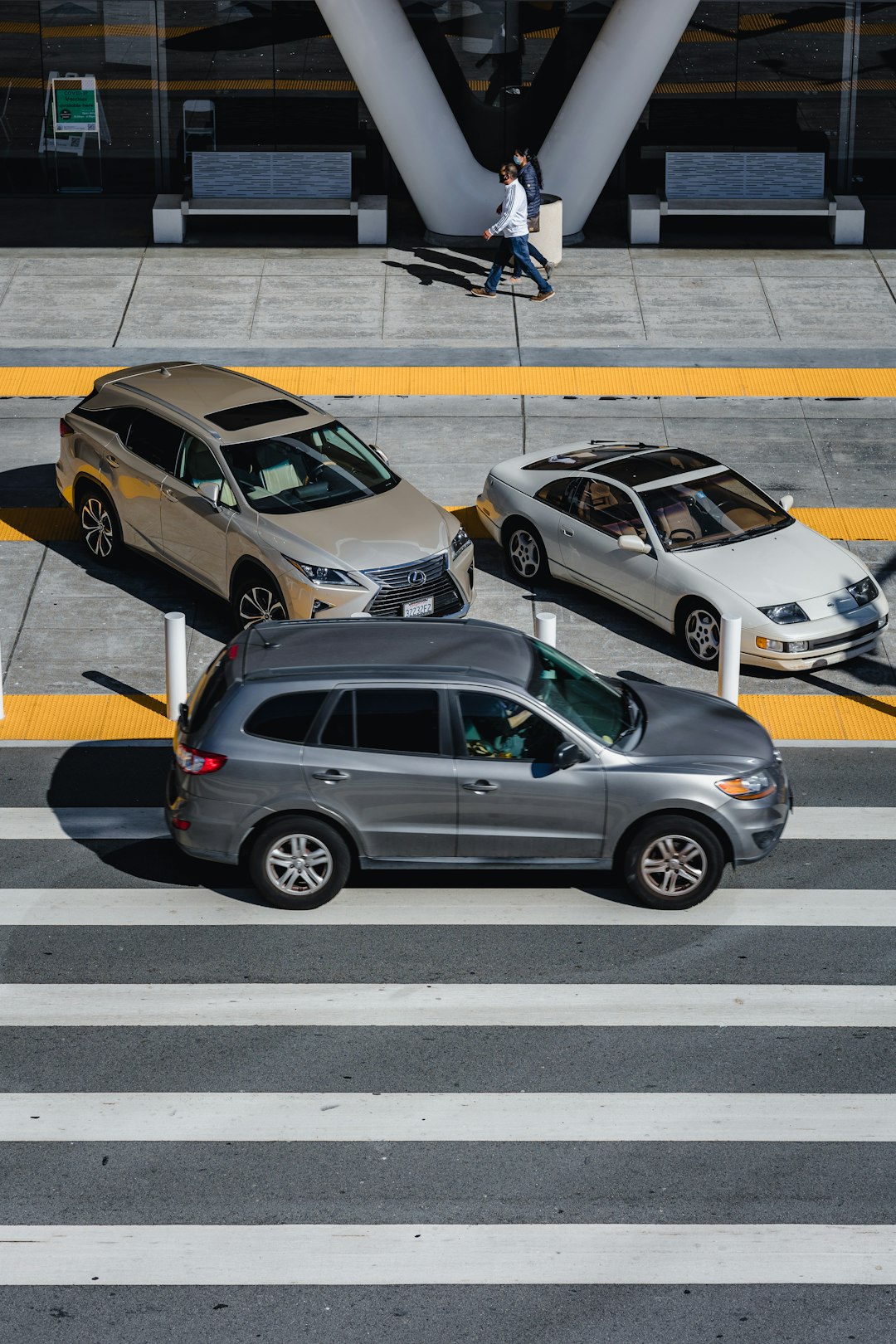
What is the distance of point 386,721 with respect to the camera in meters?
9.95

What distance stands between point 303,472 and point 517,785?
16.6ft

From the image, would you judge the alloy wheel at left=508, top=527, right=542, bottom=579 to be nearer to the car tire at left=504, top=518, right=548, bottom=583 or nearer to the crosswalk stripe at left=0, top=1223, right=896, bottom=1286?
the car tire at left=504, top=518, right=548, bottom=583

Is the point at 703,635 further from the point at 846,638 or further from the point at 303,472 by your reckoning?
the point at 303,472

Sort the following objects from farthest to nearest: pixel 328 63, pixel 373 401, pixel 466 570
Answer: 1. pixel 328 63
2. pixel 373 401
3. pixel 466 570

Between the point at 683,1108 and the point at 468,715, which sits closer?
the point at 683,1108

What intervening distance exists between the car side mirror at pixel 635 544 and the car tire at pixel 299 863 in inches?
191

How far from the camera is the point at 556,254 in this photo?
21906 mm

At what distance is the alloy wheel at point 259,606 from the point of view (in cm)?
1340

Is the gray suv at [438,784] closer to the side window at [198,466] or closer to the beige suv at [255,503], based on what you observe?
the beige suv at [255,503]

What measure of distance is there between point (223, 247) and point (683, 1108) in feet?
56.3

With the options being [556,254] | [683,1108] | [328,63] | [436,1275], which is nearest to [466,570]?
[683,1108]

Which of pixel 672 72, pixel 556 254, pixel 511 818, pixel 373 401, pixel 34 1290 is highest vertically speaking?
pixel 672 72

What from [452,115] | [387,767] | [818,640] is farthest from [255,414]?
[452,115]

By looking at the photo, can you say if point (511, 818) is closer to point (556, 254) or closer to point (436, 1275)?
point (436, 1275)
